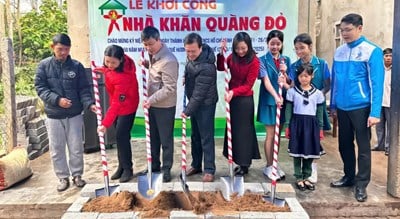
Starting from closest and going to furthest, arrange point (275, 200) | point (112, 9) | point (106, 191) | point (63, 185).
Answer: point (275, 200) → point (106, 191) → point (63, 185) → point (112, 9)

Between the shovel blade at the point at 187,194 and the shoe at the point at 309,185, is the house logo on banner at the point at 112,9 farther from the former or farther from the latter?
the shoe at the point at 309,185

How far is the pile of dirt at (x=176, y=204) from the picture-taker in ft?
10.4

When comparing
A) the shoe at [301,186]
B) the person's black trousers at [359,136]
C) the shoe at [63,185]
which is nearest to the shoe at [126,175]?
the shoe at [63,185]

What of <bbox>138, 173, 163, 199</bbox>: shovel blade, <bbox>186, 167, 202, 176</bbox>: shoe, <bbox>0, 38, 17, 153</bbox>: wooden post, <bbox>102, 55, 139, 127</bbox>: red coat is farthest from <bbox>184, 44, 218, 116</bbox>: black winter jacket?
<bbox>0, 38, 17, 153</bbox>: wooden post

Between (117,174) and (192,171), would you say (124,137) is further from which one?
(192,171)

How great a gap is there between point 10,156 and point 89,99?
1.04 metres

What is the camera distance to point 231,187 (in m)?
3.54

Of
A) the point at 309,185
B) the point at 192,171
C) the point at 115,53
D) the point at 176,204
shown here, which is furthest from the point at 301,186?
the point at 115,53

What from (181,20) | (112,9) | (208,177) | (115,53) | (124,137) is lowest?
(208,177)

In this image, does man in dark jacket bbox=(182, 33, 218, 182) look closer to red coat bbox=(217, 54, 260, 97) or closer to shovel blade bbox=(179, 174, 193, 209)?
red coat bbox=(217, 54, 260, 97)

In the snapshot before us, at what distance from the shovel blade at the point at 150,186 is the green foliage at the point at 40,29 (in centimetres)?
653

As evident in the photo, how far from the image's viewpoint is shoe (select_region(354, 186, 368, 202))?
368 centimetres

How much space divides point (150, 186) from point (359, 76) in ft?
6.66

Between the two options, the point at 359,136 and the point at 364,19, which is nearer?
the point at 359,136
